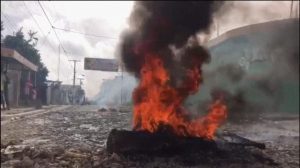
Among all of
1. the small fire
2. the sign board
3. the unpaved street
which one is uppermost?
the sign board

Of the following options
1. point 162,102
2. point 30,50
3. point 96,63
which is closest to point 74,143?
point 162,102

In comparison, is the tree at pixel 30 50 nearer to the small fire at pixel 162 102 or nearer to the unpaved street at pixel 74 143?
the unpaved street at pixel 74 143

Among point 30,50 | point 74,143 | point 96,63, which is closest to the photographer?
point 74,143

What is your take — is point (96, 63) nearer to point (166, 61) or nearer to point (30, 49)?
point (30, 49)

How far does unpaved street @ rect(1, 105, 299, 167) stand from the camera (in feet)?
29.2

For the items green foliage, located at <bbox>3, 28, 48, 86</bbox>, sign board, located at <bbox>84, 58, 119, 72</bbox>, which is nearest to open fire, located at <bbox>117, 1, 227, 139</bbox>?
sign board, located at <bbox>84, 58, 119, 72</bbox>

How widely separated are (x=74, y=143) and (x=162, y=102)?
2830mm

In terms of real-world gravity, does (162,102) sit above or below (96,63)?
below

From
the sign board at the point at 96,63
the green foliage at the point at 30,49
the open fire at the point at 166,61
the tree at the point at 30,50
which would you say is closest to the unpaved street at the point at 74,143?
the tree at the point at 30,50

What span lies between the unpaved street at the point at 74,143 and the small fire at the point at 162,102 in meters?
Answer: 1.41

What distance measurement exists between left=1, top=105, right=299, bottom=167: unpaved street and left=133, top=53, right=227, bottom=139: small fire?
55.5 inches

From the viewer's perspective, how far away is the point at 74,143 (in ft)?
35.3

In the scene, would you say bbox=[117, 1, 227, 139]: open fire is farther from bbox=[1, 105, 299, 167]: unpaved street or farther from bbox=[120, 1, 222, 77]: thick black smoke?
bbox=[1, 105, 299, 167]: unpaved street

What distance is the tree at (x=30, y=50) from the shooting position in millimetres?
10891
